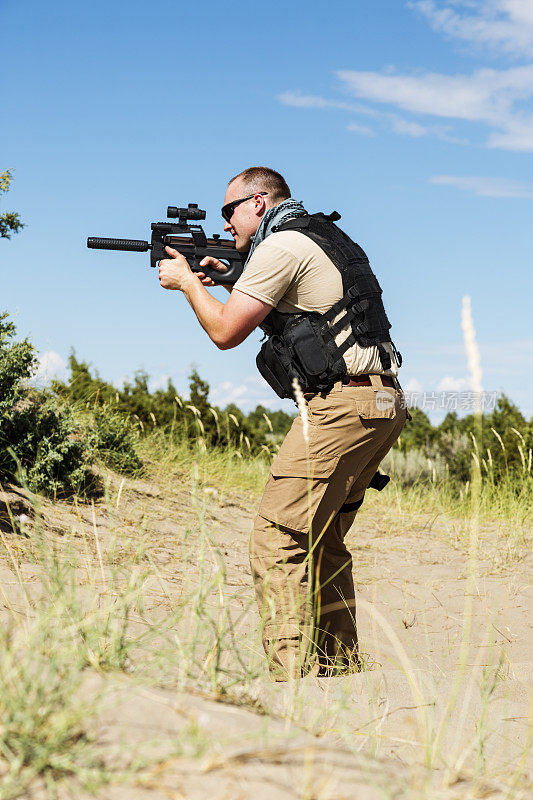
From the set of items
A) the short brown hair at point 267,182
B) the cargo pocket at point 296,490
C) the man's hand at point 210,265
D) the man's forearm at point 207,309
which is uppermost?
the short brown hair at point 267,182

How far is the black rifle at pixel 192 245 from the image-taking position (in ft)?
14.0

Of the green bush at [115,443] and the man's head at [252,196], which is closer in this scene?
the man's head at [252,196]

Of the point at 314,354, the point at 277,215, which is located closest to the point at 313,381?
the point at 314,354

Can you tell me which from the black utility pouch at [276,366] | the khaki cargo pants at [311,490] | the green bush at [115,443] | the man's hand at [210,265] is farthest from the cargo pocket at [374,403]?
the green bush at [115,443]

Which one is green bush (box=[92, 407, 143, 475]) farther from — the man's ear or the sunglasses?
the man's ear

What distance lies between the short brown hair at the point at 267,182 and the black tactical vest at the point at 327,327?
1.47ft

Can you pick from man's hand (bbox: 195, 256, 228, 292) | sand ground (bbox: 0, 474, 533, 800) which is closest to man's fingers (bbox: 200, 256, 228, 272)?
man's hand (bbox: 195, 256, 228, 292)

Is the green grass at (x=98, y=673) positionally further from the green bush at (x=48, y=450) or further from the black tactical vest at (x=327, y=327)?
the green bush at (x=48, y=450)

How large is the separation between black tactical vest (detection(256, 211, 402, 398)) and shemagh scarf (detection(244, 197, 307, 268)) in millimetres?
61

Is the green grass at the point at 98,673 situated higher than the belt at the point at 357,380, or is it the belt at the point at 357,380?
the belt at the point at 357,380

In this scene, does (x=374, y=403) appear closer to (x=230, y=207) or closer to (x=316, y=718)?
(x=230, y=207)

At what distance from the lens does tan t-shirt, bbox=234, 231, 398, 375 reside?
3461 mm

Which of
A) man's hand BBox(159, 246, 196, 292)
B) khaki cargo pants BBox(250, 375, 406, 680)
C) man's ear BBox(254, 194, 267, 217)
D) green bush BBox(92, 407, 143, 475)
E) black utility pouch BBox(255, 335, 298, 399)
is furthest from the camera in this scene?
green bush BBox(92, 407, 143, 475)

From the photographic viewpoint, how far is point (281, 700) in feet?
7.76
